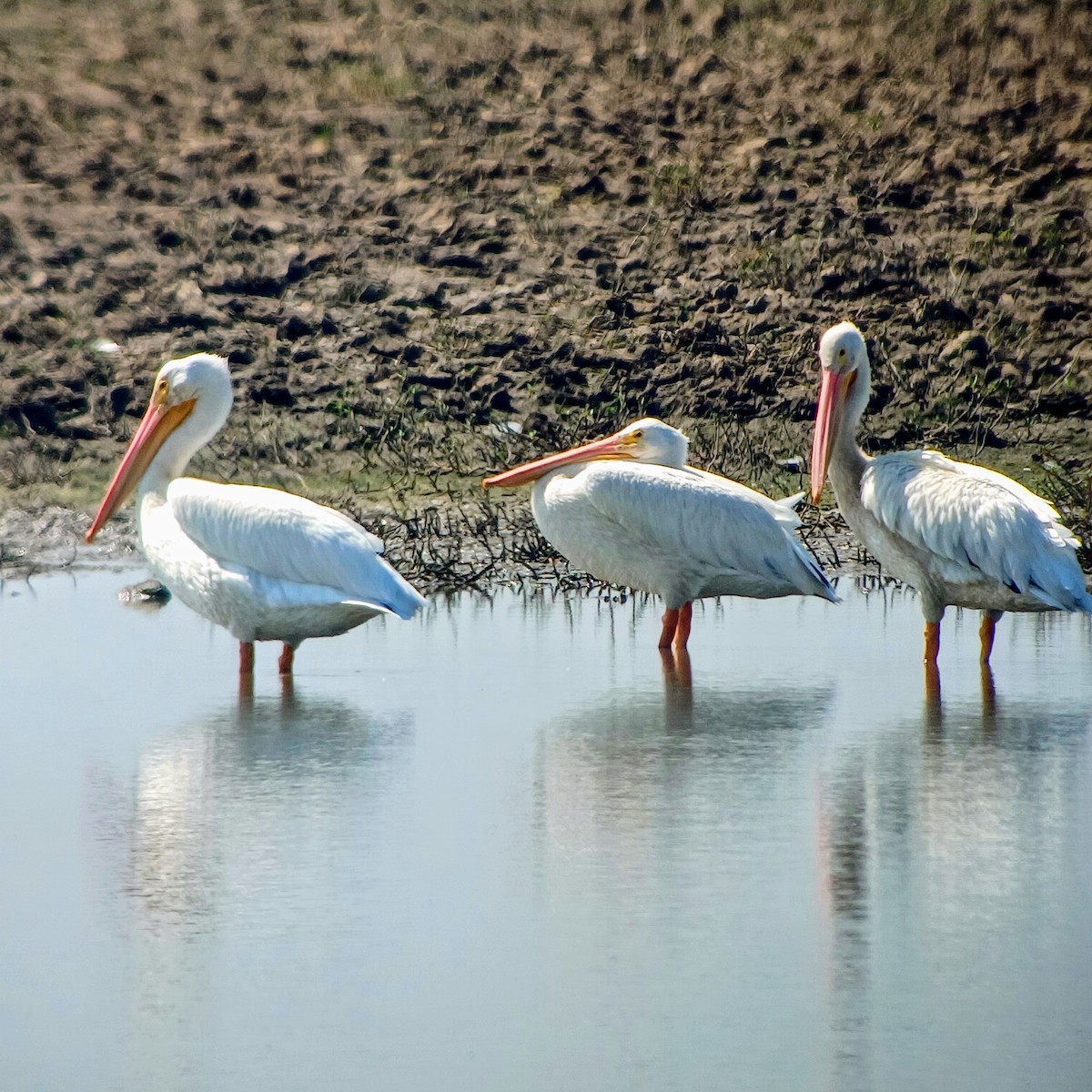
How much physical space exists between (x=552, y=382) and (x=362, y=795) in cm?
641

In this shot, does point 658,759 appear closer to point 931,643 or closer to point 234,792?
point 234,792

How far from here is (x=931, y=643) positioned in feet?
20.8

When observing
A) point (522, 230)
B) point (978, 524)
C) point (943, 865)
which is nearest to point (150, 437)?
point (978, 524)

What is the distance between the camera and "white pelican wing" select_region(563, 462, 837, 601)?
266 inches

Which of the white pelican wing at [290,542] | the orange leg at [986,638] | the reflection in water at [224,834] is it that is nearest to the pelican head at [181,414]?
the white pelican wing at [290,542]

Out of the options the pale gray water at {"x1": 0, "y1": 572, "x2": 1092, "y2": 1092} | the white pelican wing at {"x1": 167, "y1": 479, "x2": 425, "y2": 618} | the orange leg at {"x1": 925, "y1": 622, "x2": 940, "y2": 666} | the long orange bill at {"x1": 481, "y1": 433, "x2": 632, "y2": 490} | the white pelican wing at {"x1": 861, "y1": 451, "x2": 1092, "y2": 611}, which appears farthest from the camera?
the long orange bill at {"x1": 481, "y1": 433, "x2": 632, "y2": 490}

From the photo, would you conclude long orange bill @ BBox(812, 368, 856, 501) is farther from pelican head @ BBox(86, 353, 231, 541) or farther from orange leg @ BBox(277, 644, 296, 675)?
pelican head @ BBox(86, 353, 231, 541)

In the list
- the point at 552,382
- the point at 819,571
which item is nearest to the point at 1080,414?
the point at 552,382

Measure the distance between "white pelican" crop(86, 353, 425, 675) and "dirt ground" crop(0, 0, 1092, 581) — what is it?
2411 mm

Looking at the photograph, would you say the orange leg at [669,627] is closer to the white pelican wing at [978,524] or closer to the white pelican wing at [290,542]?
A: the white pelican wing at [978,524]

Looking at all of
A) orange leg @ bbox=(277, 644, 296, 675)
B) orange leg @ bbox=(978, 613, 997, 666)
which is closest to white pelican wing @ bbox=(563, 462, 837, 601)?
orange leg @ bbox=(978, 613, 997, 666)

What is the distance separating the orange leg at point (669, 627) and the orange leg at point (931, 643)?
837 millimetres

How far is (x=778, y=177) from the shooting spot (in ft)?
43.1

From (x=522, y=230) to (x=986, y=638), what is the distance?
21.7 feet
